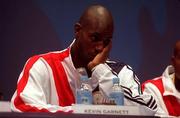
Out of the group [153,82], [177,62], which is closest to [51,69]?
[153,82]

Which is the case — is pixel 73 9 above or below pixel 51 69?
above

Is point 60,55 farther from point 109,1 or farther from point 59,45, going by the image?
point 109,1

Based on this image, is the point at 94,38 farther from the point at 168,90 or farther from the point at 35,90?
the point at 168,90

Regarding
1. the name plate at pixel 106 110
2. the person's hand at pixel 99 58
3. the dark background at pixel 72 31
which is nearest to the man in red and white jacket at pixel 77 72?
the person's hand at pixel 99 58

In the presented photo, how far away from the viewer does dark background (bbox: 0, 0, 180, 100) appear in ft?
8.79

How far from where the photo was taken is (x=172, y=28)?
3.01 m

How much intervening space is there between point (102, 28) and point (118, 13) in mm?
1212

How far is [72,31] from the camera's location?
277 centimetres

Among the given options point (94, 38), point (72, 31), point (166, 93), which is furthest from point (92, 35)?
point (72, 31)

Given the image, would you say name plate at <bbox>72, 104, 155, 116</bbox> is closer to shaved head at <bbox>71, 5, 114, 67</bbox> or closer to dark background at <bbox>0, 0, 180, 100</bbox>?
shaved head at <bbox>71, 5, 114, 67</bbox>

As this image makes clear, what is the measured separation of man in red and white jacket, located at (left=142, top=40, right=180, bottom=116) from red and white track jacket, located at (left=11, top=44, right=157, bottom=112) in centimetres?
62

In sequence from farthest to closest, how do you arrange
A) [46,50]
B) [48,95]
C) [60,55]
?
1. [46,50]
2. [60,55]
3. [48,95]

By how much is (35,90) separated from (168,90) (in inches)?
44.5

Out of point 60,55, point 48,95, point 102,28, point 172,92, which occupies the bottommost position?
point 172,92
